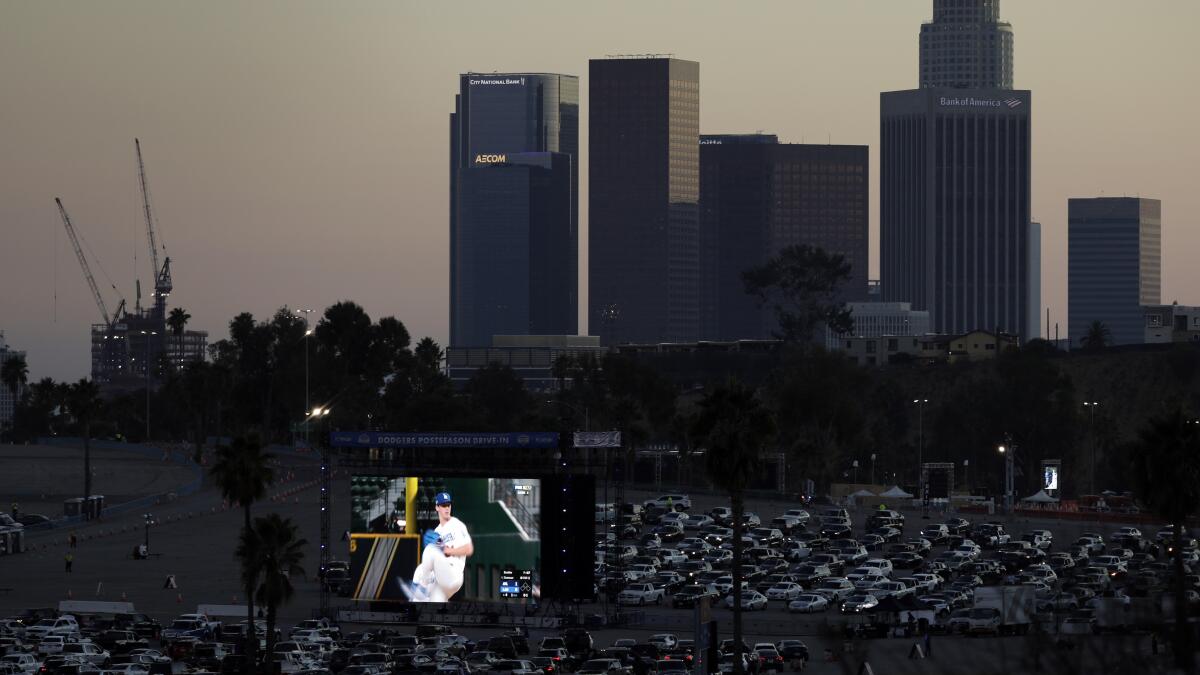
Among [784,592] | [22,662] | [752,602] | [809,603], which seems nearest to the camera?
[22,662]

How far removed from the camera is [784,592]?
258 ft

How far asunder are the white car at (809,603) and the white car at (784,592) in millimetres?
1524

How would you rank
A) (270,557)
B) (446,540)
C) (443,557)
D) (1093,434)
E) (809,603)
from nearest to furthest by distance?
(270,557) → (443,557) → (446,540) → (809,603) → (1093,434)

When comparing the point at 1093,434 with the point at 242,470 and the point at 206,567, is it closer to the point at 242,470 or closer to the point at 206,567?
the point at 206,567

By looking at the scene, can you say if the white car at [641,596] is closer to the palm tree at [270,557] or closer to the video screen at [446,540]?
the video screen at [446,540]

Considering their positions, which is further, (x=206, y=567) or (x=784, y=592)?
(x=206, y=567)

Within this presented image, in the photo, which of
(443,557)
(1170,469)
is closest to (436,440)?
(443,557)

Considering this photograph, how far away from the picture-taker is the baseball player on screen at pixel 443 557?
71438 mm

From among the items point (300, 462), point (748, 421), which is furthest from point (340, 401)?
point (748, 421)

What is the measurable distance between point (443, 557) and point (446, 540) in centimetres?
73

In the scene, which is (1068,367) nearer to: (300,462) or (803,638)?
(300,462)

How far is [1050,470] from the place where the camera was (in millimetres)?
123062

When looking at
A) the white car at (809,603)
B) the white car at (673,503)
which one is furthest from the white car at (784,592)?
the white car at (673,503)

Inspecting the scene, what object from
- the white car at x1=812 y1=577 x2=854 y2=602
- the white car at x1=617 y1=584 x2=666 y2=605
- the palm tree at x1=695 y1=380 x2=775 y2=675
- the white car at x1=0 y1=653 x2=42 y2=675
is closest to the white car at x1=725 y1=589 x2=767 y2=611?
the white car at x1=812 y1=577 x2=854 y2=602
